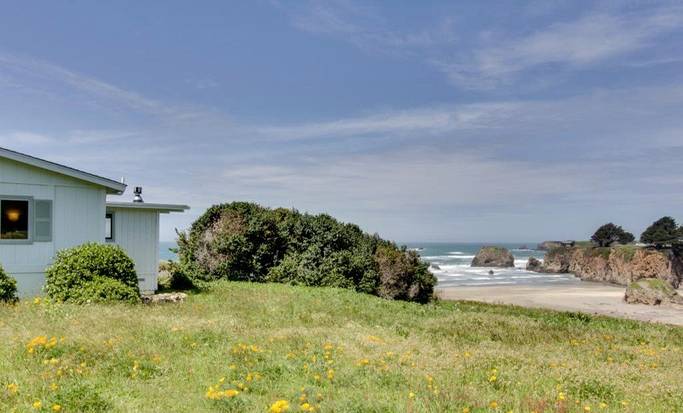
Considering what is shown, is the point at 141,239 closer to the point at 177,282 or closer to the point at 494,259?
the point at 177,282

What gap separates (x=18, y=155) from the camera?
17141 millimetres

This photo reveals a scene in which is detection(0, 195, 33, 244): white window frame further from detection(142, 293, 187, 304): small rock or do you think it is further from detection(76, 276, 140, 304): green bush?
detection(142, 293, 187, 304): small rock

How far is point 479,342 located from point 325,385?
6012mm

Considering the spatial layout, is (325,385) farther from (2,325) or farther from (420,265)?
(420,265)

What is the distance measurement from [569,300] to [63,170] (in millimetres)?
38641

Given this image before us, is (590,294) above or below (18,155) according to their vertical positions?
below

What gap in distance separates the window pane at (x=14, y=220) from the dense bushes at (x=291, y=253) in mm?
10307

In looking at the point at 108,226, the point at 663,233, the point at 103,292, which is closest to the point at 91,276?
→ the point at 103,292

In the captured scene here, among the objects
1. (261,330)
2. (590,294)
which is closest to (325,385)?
(261,330)

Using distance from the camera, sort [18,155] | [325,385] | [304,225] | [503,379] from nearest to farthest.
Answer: [325,385]
[503,379]
[18,155]
[304,225]

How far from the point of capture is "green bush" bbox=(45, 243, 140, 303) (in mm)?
15781

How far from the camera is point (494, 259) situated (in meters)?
97.8

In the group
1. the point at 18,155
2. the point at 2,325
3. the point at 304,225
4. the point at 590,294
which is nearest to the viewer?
the point at 2,325

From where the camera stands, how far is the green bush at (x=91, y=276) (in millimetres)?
15781
